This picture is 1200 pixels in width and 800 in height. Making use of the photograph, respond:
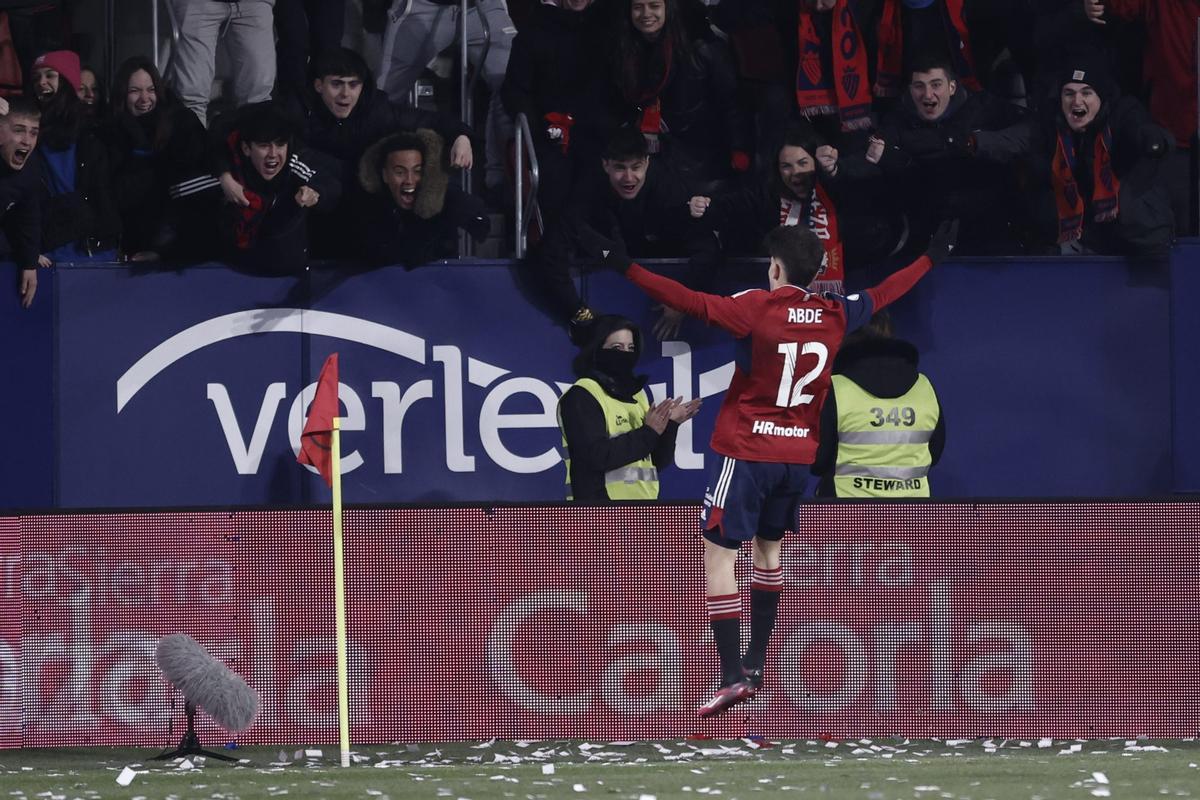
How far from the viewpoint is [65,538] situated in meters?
9.18

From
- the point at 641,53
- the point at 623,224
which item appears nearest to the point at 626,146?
the point at 623,224

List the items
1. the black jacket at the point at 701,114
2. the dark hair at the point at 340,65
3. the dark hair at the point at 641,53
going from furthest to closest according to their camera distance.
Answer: the black jacket at the point at 701,114 < the dark hair at the point at 641,53 < the dark hair at the point at 340,65

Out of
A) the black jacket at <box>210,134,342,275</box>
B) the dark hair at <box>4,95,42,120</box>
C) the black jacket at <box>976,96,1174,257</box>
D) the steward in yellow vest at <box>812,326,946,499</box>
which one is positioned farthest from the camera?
the black jacket at <box>976,96,1174,257</box>

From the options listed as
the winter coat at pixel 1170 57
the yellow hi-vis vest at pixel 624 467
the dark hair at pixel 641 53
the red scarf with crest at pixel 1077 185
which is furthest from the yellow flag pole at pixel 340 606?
the winter coat at pixel 1170 57

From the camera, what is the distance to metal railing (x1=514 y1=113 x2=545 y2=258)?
12047mm

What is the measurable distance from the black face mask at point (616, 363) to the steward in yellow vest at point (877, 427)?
1.10 meters

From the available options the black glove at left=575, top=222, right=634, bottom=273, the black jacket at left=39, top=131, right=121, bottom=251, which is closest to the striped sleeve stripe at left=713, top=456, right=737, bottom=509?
the black glove at left=575, top=222, right=634, bottom=273

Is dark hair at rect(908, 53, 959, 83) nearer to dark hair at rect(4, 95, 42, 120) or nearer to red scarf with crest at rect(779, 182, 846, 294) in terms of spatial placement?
red scarf with crest at rect(779, 182, 846, 294)

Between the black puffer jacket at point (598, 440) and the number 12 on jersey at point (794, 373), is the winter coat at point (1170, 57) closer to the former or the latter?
the black puffer jacket at point (598, 440)

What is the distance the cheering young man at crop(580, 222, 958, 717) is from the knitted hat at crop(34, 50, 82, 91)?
4.67 metres

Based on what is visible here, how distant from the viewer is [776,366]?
8633 mm

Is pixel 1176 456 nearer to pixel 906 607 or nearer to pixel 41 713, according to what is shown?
pixel 906 607

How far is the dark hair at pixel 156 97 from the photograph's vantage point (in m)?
12.0

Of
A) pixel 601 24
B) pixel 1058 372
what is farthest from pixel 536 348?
pixel 1058 372
